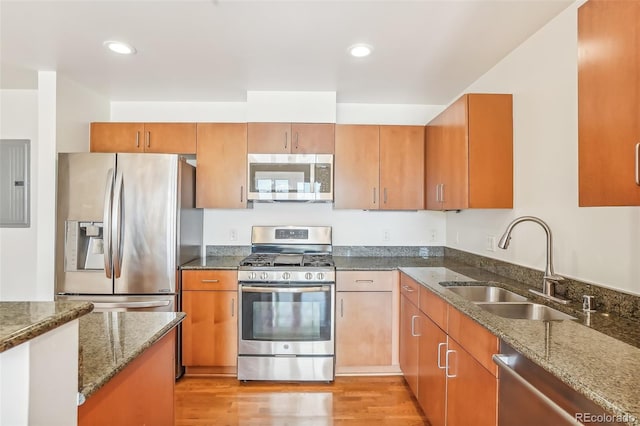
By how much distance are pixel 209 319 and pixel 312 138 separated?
1.76 m

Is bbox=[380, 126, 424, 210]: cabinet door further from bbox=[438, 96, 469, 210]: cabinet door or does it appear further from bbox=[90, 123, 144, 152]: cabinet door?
bbox=[90, 123, 144, 152]: cabinet door

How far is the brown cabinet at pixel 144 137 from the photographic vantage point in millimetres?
2928

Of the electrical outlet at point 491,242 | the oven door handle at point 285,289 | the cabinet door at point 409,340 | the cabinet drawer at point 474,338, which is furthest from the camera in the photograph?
the oven door handle at point 285,289

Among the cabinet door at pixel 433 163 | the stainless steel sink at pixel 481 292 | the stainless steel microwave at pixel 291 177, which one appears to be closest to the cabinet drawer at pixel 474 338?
the stainless steel sink at pixel 481 292

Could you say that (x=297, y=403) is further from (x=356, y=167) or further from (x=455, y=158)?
(x=455, y=158)

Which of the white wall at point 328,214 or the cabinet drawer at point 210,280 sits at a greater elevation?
the white wall at point 328,214

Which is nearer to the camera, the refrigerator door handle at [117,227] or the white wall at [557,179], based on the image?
the white wall at [557,179]

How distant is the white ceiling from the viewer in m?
1.75

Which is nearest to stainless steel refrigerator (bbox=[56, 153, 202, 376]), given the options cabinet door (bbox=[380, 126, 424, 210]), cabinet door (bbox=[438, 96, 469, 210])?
cabinet door (bbox=[380, 126, 424, 210])

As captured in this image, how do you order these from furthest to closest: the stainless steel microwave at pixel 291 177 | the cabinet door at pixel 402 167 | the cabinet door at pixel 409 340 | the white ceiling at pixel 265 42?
the cabinet door at pixel 402 167 < the stainless steel microwave at pixel 291 177 < the cabinet door at pixel 409 340 < the white ceiling at pixel 265 42

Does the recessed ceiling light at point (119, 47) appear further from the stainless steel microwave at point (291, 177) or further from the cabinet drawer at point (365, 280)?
the cabinet drawer at point (365, 280)

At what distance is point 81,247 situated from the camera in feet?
8.15

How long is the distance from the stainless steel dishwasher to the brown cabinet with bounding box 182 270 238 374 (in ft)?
6.44

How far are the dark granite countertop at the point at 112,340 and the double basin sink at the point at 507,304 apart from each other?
1.50m
